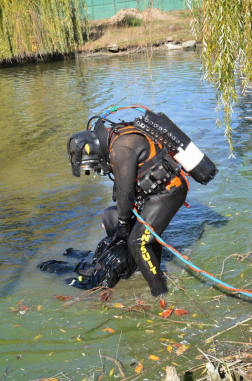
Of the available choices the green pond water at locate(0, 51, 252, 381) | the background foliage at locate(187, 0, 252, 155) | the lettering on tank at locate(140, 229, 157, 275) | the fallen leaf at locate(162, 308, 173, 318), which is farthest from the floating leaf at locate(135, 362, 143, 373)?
the background foliage at locate(187, 0, 252, 155)

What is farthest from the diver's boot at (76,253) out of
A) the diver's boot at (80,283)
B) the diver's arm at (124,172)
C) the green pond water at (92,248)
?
the diver's arm at (124,172)

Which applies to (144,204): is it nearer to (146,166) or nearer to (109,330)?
(146,166)

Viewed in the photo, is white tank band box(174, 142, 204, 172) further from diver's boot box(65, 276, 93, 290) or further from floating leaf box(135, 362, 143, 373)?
floating leaf box(135, 362, 143, 373)

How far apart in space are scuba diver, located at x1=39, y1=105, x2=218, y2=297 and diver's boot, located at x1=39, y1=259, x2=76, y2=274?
117 cm

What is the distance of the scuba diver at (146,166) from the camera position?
466cm

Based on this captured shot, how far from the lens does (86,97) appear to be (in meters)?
18.1

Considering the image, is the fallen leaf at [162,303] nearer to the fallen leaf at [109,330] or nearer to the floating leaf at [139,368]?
the fallen leaf at [109,330]

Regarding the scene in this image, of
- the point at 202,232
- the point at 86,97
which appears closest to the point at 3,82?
the point at 86,97

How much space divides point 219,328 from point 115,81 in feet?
58.0

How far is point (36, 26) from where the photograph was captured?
2759 centimetres

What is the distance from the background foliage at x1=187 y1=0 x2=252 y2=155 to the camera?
555 cm

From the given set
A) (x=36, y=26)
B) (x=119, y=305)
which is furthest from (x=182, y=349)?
(x=36, y=26)

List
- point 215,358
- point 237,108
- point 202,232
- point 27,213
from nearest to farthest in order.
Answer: point 215,358 < point 202,232 < point 27,213 < point 237,108

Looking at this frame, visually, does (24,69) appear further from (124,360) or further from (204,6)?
(124,360)
